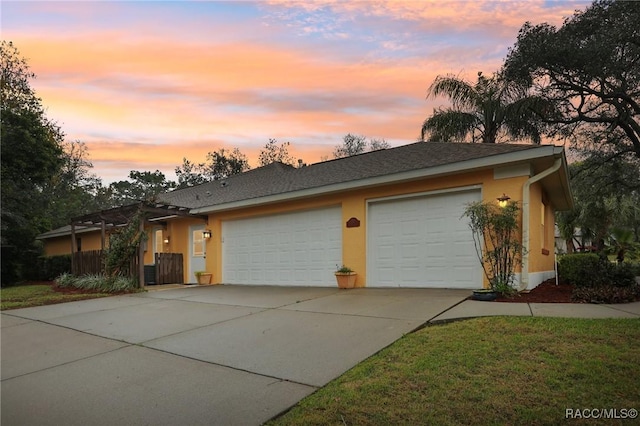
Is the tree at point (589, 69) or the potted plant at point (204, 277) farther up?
the tree at point (589, 69)

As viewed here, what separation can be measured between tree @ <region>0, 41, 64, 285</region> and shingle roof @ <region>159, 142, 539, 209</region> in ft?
18.8

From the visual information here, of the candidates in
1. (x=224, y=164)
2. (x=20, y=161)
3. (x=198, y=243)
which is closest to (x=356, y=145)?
(x=224, y=164)

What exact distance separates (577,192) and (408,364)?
784 inches

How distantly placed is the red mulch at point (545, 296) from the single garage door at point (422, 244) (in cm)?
107

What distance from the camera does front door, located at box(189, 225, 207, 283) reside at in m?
13.5

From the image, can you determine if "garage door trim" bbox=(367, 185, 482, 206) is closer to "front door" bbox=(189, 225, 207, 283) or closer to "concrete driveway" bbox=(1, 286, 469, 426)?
"concrete driveway" bbox=(1, 286, 469, 426)

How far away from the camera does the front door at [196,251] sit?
13.5 meters

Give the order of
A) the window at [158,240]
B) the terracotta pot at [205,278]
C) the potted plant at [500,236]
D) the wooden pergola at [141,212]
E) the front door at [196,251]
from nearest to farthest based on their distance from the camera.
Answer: the potted plant at [500,236] → the wooden pergola at [141,212] → the terracotta pot at [205,278] → the front door at [196,251] → the window at [158,240]

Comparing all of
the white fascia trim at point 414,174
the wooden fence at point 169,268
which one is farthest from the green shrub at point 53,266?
the white fascia trim at point 414,174

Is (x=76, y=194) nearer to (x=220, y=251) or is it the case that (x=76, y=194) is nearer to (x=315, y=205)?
(x=220, y=251)

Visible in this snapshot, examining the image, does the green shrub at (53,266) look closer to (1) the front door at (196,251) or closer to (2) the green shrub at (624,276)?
(1) the front door at (196,251)

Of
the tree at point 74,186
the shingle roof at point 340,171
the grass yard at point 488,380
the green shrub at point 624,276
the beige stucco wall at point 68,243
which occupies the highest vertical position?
the tree at point 74,186

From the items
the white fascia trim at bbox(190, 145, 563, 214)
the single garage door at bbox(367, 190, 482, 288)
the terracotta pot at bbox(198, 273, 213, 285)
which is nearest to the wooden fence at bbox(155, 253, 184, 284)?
the terracotta pot at bbox(198, 273, 213, 285)

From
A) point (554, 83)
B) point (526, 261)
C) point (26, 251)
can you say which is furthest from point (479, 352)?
point (26, 251)
